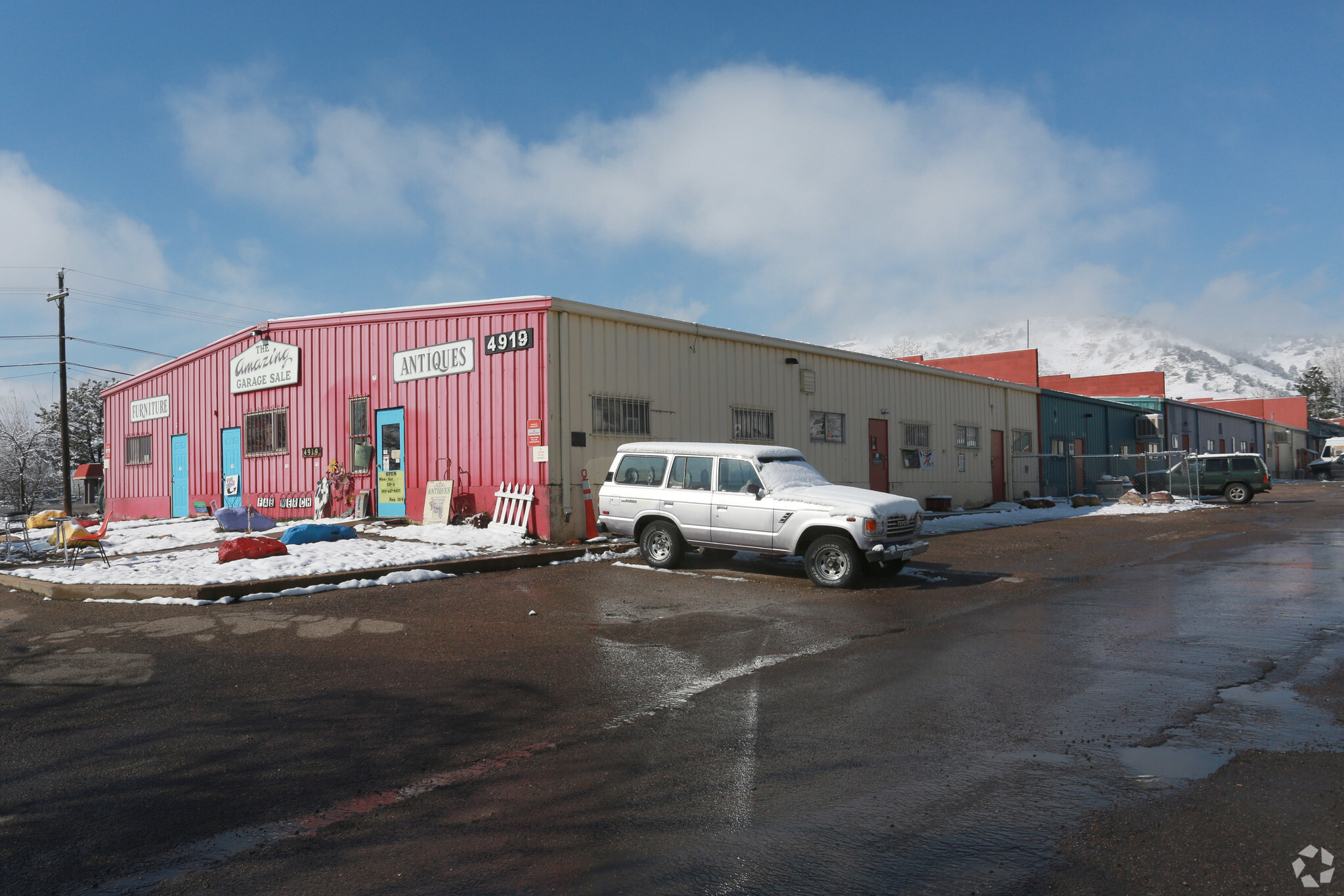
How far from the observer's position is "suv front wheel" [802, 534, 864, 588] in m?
10.9

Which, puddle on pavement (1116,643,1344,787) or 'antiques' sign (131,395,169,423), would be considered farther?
'antiques' sign (131,395,169,423)

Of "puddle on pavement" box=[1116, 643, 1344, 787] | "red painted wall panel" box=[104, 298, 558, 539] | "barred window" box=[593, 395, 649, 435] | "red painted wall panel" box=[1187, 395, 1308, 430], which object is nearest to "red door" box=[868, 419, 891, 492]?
"barred window" box=[593, 395, 649, 435]

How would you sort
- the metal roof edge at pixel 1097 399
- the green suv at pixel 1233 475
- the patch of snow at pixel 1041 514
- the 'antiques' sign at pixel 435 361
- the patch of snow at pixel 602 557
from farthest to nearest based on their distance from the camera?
the metal roof edge at pixel 1097 399, the green suv at pixel 1233 475, the patch of snow at pixel 1041 514, the 'antiques' sign at pixel 435 361, the patch of snow at pixel 602 557

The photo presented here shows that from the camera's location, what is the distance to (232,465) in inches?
928

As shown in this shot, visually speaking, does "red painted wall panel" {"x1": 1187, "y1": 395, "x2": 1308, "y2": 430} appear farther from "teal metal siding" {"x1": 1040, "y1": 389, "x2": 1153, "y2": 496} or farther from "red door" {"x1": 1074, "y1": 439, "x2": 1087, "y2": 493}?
"red door" {"x1": 1074, "y1": 439, "x2": 1087, "y2": 493}

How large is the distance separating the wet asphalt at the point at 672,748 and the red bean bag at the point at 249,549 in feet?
9.17

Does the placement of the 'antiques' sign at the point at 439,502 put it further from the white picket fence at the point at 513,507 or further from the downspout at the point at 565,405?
the downspout at the point at 565,405

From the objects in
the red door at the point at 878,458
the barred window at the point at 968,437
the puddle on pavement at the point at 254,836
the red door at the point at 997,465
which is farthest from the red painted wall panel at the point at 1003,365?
the puddle on pavement at the point at 254,836

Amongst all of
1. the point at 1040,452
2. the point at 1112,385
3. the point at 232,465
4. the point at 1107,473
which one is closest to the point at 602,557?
the point at 232,465

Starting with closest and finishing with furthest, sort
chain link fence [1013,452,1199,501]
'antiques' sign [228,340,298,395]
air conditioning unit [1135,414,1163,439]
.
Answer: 'antiques' sign [228,340,298,395] → chain link fence [1013,452,1199,501] → air conditioning unit [1135,414,1163,439]

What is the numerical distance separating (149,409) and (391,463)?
13516 mm

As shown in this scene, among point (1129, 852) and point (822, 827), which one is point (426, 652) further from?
point (1129, 852)

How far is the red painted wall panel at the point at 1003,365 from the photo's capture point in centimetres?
4406

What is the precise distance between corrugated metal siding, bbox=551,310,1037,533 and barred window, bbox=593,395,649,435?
0.13 meters
